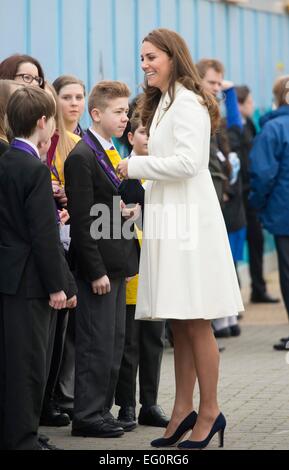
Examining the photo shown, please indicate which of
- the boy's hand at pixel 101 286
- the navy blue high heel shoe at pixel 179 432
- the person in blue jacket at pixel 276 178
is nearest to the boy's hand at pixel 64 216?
the boy's hand at pixel 101 286

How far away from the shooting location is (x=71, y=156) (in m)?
6.93

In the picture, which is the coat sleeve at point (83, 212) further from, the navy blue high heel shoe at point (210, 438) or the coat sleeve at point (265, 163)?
the coat sleeve at point (265, 163)

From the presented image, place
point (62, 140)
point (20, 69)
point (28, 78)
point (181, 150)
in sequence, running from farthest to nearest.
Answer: point (20, 69) → point (28, 78) → point (62, 140) → point (181, 150)

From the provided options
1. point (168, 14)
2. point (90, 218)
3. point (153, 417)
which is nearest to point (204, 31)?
point (168, 14)

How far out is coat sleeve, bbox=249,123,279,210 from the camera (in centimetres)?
1056

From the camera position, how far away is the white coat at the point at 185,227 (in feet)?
21.2

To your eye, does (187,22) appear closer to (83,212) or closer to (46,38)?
(46,38)

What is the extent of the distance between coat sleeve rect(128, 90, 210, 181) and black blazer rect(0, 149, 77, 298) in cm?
64

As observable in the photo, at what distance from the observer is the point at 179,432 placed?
671 centimetres

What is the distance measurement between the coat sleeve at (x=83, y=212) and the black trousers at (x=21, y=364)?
757mm

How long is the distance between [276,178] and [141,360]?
3458 millimetres

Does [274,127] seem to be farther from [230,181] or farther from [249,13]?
[249,13]

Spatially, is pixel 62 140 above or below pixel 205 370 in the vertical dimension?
above

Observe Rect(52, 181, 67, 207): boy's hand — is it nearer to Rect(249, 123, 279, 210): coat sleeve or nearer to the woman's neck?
the woman's neck
